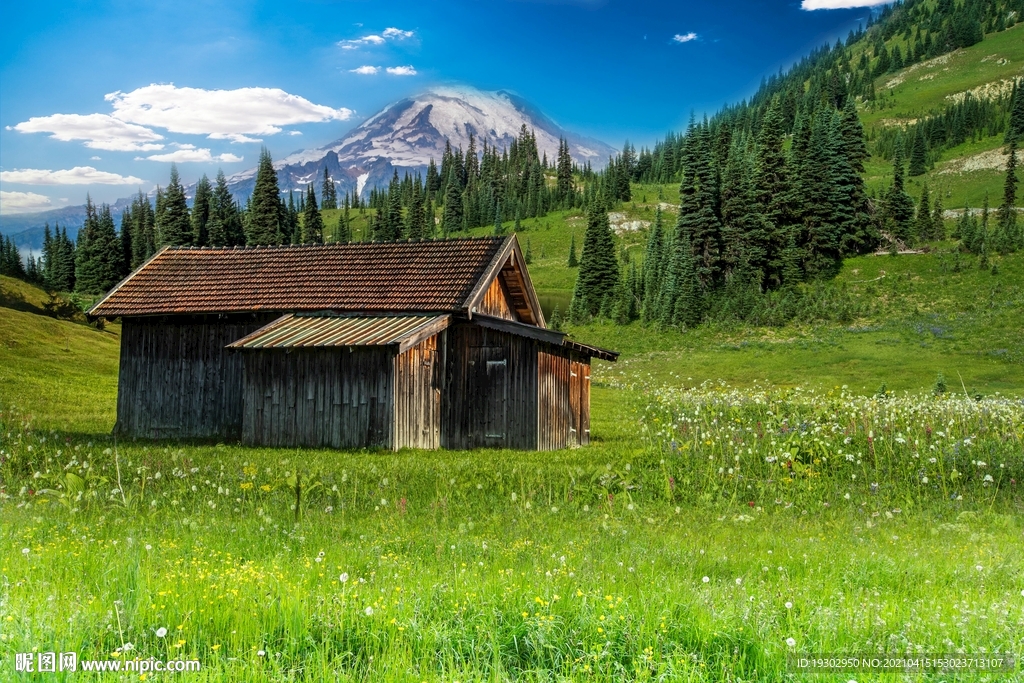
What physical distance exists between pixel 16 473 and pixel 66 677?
12.0 meters

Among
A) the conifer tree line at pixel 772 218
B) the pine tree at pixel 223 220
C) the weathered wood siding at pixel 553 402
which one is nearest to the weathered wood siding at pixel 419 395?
the weathered wood siding at pixel 553 402

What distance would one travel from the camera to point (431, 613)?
6.16 meters

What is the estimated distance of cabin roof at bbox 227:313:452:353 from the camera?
22.1 metres

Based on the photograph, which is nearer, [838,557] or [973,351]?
[838,557]

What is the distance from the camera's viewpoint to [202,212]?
11256 centimetres

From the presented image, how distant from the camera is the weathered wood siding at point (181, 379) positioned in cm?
2683

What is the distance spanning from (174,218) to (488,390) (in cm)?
8759

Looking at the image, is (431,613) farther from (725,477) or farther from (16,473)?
(16,473)

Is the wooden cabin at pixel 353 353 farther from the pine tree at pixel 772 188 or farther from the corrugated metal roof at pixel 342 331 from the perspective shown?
the pine tree at pixel 772 188

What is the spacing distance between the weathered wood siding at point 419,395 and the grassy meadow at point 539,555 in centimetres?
195

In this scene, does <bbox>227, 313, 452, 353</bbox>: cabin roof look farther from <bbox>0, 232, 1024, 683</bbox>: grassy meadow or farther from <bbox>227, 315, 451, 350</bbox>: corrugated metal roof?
<bbox>0, 232, 1024, 683</bbox>: grassy meadow

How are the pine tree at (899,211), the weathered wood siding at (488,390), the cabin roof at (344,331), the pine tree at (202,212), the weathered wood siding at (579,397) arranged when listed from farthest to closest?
the pine tree at (202,212) → the pine tree at (899,211) → the weathered wood siding at (579,397) → the weathered wood siding at (488,390) → the cabin roof at (344,331)

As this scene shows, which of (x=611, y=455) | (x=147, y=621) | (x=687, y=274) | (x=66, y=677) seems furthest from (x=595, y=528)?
(x=687, y=274)

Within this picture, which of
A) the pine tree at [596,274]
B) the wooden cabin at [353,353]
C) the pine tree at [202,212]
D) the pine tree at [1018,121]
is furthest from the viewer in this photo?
the pine tree at [1018,121]
